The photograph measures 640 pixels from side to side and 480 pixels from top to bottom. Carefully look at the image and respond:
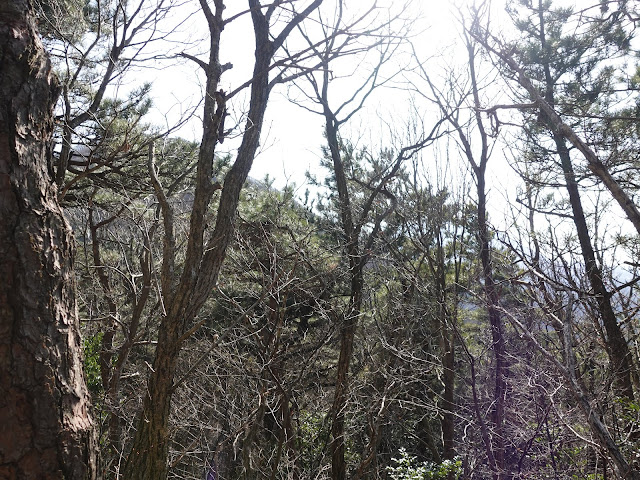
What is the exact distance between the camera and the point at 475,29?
25.0ft

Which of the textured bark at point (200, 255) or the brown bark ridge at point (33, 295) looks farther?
the textured bark at point (200, 255)

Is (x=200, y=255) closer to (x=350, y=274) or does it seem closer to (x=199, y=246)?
(x=199, y=246)

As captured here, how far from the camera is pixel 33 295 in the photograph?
4.18ft

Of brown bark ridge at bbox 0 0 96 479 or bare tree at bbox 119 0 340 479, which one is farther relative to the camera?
bare tree at bbox 119 0 340 479

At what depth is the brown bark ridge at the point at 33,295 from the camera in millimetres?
1215

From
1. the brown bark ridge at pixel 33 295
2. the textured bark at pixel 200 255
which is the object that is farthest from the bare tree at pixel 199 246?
the brown bark ridge at pixel 33 295

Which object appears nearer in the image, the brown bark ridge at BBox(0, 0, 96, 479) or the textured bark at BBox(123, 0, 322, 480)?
the brown bark ridge at BBox(0, 0, 96, 479)

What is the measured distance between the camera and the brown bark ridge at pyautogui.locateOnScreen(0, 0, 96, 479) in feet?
3.99

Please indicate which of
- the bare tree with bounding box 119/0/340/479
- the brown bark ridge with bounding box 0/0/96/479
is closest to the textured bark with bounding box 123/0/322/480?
the bare tree with bounding box 119/0/340/479

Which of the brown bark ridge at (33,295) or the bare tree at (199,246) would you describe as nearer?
the brown bark ridge at (33,295)

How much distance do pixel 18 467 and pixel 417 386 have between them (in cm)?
1066

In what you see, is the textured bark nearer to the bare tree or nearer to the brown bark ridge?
the bare tree

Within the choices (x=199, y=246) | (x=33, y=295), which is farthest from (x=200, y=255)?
(x=33, y=295)

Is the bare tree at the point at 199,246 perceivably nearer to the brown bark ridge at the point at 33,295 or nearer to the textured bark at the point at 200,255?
the textured bark at the point at 200,255
